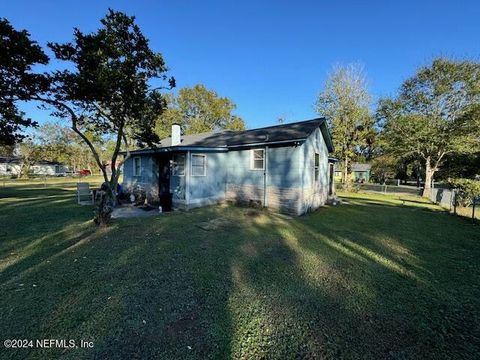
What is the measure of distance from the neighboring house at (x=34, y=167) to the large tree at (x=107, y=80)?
4644 centimetres

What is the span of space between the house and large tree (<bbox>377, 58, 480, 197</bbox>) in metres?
15.5

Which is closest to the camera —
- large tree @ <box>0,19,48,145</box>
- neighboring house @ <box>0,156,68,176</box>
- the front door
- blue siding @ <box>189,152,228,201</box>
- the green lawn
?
the green lawn

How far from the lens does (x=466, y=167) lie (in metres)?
26.1

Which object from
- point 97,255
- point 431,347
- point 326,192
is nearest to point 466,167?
point 326,192

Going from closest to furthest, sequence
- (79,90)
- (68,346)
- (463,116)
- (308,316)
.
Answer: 1. (68,346)
2. (308,316)
3. (79,90)
4. (463,116)

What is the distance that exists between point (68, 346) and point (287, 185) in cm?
885

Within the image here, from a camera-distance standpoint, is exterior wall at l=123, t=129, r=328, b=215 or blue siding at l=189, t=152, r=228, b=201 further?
blue siding at l=189, t=152, r=228, b=201

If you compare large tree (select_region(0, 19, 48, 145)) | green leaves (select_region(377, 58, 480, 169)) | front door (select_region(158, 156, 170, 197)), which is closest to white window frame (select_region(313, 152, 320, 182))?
front door (select_region(158, 156, 170, 197))

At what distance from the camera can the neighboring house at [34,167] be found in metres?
44.2

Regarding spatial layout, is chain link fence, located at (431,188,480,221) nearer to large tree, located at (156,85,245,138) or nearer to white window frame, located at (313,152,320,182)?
white window frame, located at (313,152,320,182)

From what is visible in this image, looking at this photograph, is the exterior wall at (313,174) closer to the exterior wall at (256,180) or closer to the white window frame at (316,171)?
the exterior wall at (256,180)

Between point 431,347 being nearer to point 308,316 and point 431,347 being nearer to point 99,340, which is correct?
point 308,316

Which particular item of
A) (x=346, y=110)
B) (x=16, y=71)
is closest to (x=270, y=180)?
(x=16, y=71)

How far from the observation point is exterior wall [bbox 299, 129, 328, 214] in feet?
33.7
